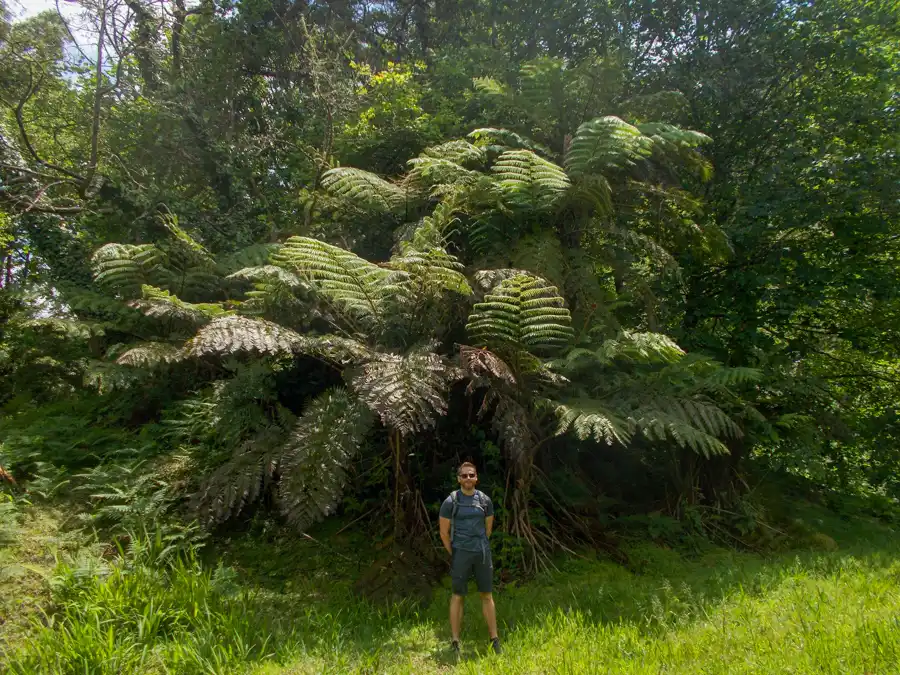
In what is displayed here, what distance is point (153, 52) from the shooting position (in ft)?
30.6

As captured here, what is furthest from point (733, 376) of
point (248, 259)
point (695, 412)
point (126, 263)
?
point (126, 263)

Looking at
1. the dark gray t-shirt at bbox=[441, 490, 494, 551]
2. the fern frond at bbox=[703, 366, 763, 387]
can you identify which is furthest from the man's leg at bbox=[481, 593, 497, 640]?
the fern frond at bbox=[703, 366, 763, 387]

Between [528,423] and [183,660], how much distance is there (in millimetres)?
2982

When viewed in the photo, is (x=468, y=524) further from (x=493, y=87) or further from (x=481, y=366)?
(x=493, y=87)

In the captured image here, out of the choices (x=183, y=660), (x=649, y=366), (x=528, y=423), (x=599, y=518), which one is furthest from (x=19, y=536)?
(x=649, y=366)

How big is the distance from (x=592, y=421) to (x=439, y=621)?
1.81 meters

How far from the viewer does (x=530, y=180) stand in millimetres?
5301

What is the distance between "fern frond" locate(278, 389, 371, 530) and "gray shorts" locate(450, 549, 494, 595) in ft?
3.07

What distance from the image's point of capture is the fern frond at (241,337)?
3.67 meters

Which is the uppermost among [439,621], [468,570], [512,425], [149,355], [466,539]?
[149,355]

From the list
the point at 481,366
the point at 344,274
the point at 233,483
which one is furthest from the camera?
the point at 344,274

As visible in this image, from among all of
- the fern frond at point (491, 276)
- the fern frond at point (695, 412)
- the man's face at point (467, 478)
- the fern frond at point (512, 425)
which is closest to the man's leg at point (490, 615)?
the man's face at point (467, 478)

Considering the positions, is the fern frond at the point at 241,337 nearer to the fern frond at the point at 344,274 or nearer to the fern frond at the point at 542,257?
the fern frond at the point at 344,274

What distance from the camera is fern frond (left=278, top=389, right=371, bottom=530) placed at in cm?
370
